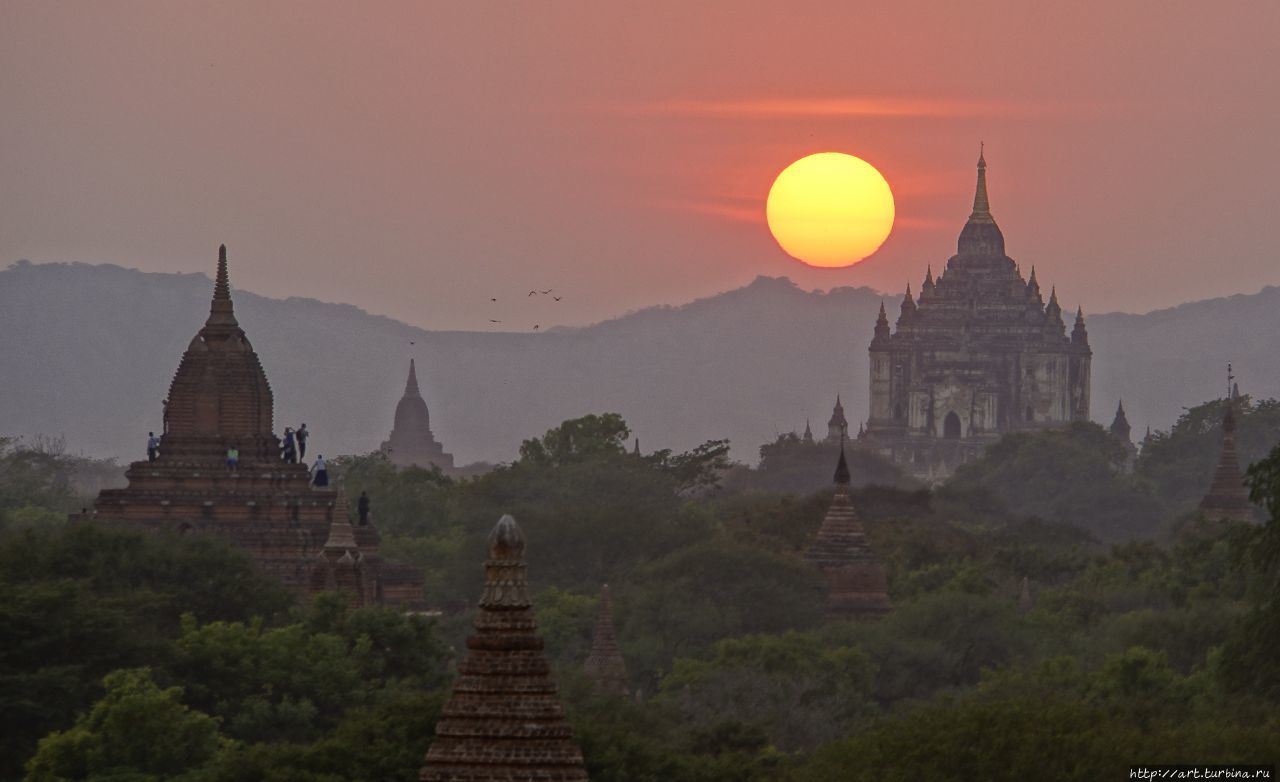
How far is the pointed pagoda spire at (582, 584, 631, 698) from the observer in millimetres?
65250

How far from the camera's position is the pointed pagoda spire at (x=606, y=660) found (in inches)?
2569

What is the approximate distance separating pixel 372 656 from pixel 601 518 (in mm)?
50636

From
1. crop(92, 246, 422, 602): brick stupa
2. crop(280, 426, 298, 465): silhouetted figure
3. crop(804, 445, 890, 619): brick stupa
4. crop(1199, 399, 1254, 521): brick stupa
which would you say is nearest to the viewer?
crop(92, 246, 422, 602): brick stupa

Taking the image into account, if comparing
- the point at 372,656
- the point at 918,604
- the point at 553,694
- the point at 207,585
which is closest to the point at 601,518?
the point at 918,604

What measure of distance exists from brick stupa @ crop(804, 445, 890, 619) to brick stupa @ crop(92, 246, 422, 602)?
35.5 feet

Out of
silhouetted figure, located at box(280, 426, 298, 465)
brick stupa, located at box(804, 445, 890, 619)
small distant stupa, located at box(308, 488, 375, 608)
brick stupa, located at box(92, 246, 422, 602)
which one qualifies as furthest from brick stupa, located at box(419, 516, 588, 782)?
brick stupa, located at box(804, 445, 890, 619)

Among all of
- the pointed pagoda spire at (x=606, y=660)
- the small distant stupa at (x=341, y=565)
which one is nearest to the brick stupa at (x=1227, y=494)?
the small distant stupa at (x=341, y=565)

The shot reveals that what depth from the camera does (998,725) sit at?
4309 cm

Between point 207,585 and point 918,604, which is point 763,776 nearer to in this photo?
point 207,585

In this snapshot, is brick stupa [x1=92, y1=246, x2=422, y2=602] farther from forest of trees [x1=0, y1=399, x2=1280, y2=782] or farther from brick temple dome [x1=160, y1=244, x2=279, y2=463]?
forest of trees [x1=0, y1=399, x2=1280, y2=782]

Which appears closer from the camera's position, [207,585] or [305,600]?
[207,585]

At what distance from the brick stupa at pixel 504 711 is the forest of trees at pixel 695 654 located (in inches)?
411

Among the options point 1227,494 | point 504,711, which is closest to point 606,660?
point 504,711

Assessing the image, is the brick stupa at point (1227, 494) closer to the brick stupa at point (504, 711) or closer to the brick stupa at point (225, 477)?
the brick stupa at point (225, 477)
